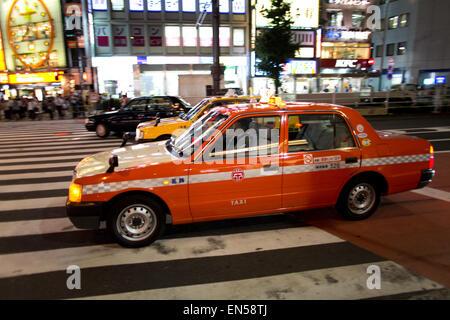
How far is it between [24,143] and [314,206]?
12.1 m

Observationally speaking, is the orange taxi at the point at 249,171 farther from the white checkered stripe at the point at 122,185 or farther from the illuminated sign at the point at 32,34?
the illuminated sign at the point at 32,34

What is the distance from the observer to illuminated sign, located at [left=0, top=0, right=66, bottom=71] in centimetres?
2977

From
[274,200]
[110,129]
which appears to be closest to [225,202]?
[274,200]

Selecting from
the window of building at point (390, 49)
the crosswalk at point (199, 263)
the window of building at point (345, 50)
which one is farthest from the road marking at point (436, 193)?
the window of building at point (390, 49)

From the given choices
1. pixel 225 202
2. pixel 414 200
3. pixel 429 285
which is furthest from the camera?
pixel 414 200

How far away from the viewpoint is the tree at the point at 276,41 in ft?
71.5

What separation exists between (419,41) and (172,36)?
30.8 m

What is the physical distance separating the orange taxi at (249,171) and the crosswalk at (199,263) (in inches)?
14.9

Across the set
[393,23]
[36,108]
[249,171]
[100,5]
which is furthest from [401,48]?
[249,171]

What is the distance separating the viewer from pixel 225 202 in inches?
164

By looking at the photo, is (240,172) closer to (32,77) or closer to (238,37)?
(238,37)
